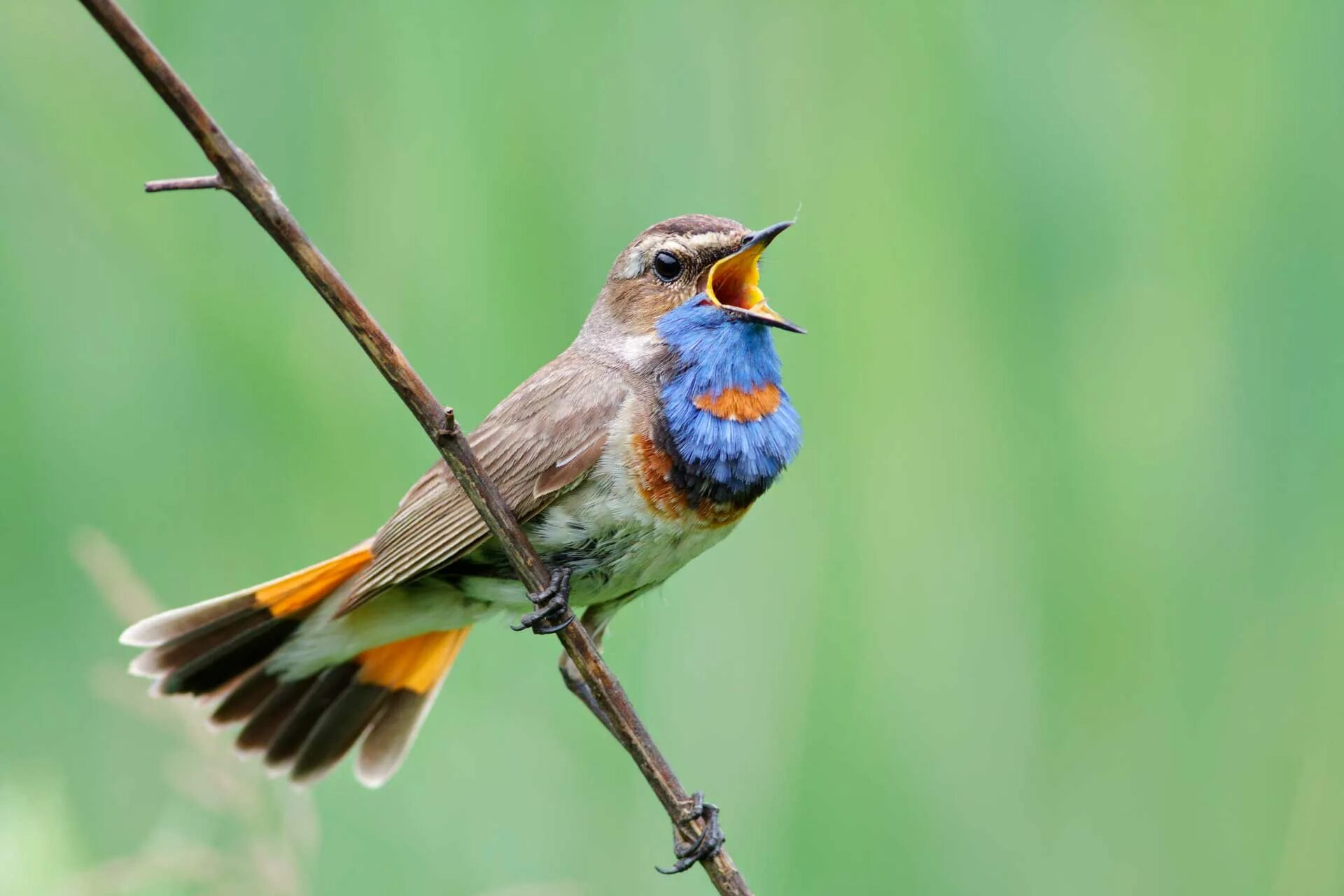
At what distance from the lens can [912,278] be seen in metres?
3.46

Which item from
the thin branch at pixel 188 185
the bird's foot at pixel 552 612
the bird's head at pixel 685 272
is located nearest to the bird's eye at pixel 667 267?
the bird's head at pixel 685 272

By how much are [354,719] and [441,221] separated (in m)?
1.16

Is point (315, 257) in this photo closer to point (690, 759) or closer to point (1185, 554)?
point (690, 759)

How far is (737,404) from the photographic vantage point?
2645 millimetres

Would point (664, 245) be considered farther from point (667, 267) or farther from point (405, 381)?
point (405, 381)

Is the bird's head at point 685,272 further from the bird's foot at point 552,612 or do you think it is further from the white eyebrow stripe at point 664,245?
the bird's foot at point 552,612

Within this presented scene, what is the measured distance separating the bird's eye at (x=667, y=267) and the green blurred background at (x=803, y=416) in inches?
13.8

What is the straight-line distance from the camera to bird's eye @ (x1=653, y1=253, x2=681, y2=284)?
9.11 feet

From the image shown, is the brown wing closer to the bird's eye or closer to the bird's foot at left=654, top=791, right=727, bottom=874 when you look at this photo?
the bird's eye

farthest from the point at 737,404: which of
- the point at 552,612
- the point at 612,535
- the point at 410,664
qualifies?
the point at 410,664

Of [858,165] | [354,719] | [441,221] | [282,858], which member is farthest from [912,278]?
[282,858]

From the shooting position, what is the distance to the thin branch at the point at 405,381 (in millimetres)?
1511

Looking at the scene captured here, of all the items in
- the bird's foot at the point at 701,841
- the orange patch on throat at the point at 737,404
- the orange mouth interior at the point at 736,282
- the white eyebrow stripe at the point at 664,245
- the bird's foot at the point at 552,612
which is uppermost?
the white eyebrow stripe at the point at 664,245

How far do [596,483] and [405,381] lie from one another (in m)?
0.81
